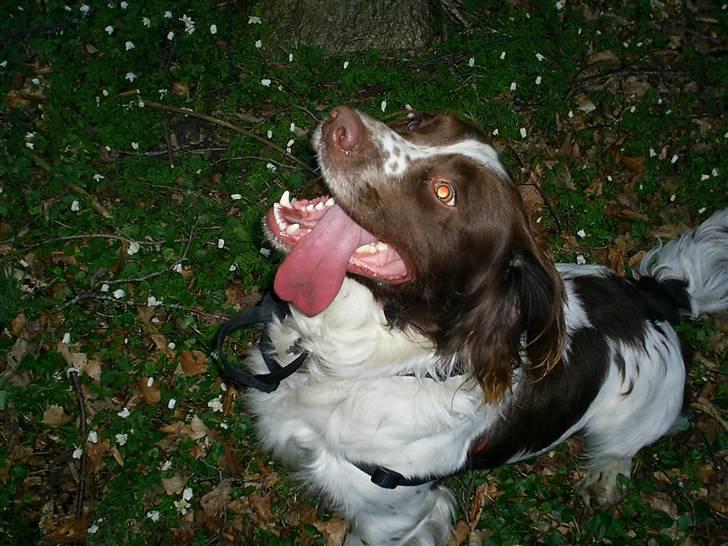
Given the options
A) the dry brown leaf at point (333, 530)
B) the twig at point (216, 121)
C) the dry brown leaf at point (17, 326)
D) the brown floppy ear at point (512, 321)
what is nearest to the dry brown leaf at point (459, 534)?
the dry brown leaf at point (333, 530)

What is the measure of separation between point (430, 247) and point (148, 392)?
2.37m

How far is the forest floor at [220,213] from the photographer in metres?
4.03

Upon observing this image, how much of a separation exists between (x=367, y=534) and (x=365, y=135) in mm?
2294

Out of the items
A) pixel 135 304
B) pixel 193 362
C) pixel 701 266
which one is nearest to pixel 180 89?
pixel 135 304

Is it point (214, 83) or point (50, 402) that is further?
point (214, 83)

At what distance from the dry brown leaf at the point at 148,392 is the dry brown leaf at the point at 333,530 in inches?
52.8

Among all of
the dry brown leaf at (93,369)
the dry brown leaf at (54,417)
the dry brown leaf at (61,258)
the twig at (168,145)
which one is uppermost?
the twig at (168,145)

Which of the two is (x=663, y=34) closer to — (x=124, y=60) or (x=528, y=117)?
(x=528, y=117)

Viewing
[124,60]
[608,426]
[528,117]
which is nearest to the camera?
[608,426]

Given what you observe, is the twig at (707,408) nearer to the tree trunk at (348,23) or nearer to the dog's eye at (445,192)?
the dog's eye at (445,192)

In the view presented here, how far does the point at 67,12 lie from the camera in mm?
5629

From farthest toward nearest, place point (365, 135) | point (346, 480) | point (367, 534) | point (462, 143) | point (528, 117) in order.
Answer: point (528, 117)
point (367, 534)
point (346, 480)
point (462, 143)
point (365, 135)

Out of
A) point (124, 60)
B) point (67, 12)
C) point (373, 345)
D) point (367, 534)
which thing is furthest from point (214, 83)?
point (367, 534)

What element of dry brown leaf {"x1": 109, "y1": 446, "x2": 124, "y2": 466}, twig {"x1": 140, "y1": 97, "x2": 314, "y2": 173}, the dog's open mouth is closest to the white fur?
the dog's open mouth
